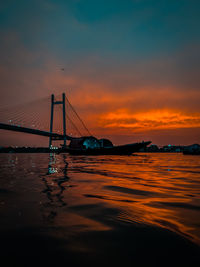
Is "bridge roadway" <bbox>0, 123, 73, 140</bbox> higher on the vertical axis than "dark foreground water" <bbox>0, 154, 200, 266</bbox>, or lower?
higher

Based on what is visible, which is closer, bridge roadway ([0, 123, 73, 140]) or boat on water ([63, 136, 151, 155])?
boat on water ([63, 136, 151, 155])

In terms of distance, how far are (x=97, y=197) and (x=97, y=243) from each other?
2.29 m

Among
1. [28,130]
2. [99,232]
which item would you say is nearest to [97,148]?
[28,130]

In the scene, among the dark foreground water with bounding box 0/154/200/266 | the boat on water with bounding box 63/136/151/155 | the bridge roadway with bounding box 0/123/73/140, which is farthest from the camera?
the bridge roadway with bounding box 0/123/73/140

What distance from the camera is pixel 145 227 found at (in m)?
2.48

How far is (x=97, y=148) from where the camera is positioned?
4306 cm

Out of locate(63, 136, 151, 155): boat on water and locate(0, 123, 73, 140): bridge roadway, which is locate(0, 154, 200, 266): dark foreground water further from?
locate(0, 123, 73, 140): bridge roadway

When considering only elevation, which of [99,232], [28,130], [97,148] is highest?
[28,130]

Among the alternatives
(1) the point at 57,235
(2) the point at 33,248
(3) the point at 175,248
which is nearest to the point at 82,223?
(1) the point at 57,235

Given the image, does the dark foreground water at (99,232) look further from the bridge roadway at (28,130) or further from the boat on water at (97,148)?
the bridge roadway at (28,130)

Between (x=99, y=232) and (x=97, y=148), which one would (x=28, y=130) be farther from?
(x=99, y=232)

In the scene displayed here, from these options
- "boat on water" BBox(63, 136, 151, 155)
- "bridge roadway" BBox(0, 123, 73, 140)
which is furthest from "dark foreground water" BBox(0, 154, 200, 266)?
"bridge roadway" BBox(0, 123, 73, 140)

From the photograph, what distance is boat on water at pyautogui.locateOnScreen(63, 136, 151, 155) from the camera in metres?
41.0

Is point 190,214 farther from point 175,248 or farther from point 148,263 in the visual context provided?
point 148,263
